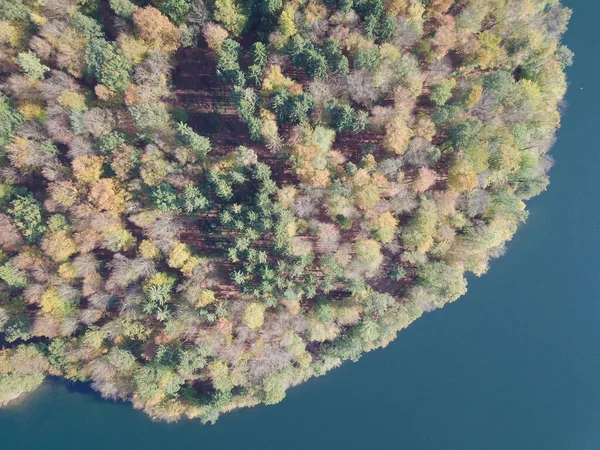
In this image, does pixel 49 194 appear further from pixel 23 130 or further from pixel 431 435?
pixel 431 435

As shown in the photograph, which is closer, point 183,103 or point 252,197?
point 252,197

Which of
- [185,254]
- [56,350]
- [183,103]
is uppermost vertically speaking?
[183,103]

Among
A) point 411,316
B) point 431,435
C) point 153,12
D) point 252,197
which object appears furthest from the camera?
point 431,435

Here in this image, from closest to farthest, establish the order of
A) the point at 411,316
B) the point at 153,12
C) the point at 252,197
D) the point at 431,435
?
the point at 153,12 → the point at 252,197 → the point at 411,316 → the point at 431,435

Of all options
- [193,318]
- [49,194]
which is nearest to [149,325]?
[193,318]

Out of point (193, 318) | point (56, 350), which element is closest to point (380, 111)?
point (193, 318)

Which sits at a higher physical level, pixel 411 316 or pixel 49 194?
pixel 49 194
